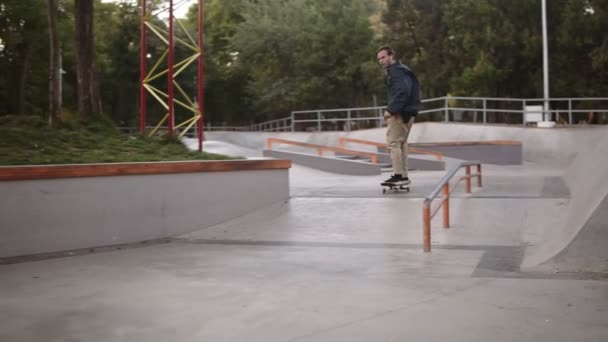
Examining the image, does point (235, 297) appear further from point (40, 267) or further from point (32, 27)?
point (32, 27)

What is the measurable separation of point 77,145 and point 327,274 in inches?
184

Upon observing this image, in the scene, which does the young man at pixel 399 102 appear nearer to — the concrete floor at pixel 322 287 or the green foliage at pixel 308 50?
the concrete floor at pixel 322 287

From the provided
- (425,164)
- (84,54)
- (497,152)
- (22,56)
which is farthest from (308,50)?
(84,54)

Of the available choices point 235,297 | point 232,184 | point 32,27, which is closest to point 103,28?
point 32,27

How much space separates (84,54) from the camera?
1364cm

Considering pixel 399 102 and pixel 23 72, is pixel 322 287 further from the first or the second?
pixel 23 72

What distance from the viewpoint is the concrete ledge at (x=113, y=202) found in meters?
7.22

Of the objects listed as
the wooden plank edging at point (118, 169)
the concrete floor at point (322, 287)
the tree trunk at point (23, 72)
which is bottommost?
the concrete floor at point (322, 287)

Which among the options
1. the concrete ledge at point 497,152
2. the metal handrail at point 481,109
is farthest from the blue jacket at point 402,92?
the metal handrail at point 481,109

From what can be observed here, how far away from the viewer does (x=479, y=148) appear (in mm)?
18812

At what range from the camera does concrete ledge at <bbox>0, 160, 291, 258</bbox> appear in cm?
722

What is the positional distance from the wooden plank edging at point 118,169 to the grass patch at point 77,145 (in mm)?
495

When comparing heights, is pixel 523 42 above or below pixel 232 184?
above

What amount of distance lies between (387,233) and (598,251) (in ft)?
8.87
